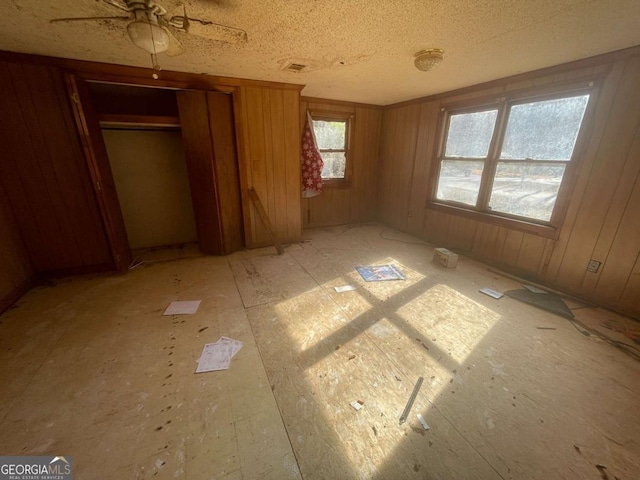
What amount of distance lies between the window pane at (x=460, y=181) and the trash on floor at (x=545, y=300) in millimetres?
1364

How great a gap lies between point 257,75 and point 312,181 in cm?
173

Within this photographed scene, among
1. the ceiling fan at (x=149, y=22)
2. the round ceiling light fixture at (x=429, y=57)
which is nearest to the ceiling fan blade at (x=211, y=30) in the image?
the ceiling fan at (x=149, y=22)

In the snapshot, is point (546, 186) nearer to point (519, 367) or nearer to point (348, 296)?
point (519, 367)

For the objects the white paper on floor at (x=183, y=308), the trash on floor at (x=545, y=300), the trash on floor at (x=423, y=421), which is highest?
the trash on floor at (x=545, y=300)

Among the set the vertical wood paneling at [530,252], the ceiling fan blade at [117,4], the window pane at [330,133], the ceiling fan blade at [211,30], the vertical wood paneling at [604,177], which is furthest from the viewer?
the window pane at [330,133]

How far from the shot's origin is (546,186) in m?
2.66

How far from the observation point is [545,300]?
2.44 meters

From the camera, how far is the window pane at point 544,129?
7.95ft

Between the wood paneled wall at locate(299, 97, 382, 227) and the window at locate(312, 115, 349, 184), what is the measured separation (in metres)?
0.13

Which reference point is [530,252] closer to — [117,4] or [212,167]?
[212,167]

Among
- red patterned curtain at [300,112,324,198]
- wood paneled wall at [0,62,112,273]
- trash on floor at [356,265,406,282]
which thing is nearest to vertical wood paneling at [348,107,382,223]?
red patterned curtain at [300,112,324,198]

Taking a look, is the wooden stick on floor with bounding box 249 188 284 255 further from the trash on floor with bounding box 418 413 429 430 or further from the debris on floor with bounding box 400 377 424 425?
the trash on floor with bounding box 418 413 429 430

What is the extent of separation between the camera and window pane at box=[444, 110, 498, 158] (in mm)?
3154

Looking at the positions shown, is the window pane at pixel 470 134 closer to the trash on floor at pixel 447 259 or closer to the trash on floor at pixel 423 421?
the trash on floor at pixel 447 259
